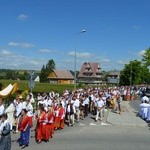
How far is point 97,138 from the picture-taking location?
61.2ft

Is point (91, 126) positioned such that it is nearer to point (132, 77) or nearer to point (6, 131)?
point (6, 131)

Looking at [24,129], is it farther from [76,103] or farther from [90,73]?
[90,73]

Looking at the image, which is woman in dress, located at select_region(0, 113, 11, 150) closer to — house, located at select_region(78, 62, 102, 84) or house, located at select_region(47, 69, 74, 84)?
house, located at select_region(47, 69, 74, 84)

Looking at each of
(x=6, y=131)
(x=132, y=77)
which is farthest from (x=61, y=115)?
(x=132, y=77)

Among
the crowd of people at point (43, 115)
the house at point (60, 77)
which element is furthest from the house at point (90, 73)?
the crowd of people at point (43, 115)

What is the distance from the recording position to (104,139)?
18391 mm

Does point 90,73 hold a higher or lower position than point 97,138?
higher

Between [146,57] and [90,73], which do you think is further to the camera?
[90,73]

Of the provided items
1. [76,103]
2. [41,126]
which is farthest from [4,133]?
[76,103]

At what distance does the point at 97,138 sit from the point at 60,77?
129653 mm

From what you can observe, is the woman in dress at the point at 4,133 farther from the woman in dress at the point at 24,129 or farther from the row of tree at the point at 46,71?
the row of tree at the point at 46,71

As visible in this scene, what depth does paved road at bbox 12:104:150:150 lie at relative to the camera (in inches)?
639

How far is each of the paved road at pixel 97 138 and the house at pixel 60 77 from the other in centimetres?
12363

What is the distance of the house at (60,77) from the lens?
14750 cm
